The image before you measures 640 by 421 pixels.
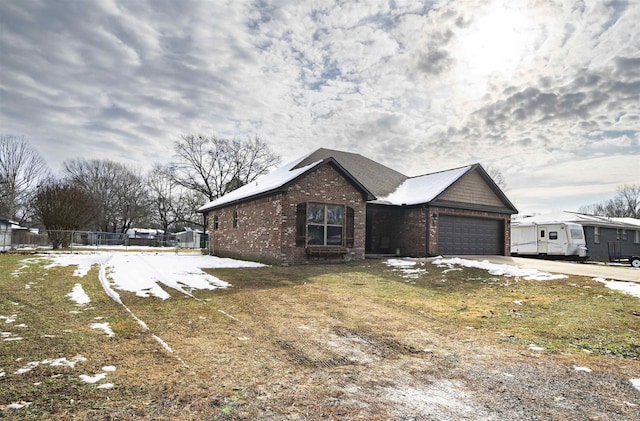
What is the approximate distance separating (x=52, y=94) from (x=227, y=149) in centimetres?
2497

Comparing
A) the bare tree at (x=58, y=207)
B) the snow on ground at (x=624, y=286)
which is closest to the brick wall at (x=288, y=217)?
the snow on ground at (x=624, y=286)

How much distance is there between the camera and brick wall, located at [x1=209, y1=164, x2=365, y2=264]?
14469 mm

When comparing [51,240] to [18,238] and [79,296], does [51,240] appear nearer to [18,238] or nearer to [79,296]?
[18,238]

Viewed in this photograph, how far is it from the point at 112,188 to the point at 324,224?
148 feet

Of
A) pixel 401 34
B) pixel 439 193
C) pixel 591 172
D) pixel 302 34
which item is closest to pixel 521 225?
pixel 591 172

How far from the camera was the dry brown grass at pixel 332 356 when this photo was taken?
298 centimetres

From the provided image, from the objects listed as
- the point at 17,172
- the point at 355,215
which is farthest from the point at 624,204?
the point at 17,172

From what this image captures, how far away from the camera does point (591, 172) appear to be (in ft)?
71.3

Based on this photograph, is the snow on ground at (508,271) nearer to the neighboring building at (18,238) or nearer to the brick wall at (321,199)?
the brick wall at (321,199)

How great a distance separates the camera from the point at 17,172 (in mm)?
38938

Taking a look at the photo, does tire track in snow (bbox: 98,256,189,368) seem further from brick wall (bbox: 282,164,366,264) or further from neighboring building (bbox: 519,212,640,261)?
neighboring building (bbox: 519,212,640,261)

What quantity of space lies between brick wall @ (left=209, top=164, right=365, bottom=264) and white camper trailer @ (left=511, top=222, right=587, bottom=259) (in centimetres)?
1244

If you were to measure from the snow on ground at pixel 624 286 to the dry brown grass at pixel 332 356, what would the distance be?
0.36m

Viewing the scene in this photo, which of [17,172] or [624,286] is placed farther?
[17,172]
